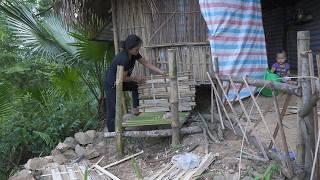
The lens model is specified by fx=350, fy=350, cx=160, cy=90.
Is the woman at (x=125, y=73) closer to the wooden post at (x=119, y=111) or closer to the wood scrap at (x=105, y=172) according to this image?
the wooden post at (x=119, y=111)

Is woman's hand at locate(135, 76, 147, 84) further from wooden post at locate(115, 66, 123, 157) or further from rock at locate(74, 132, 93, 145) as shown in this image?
rock at locate(74, 132, 93, 145)

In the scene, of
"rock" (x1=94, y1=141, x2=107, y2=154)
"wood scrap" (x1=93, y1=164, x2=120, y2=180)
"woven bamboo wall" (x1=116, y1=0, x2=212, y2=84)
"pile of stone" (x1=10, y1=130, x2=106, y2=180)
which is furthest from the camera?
"woven bamboo wall" (x1=116, y1=0, x2=212, y2=84)

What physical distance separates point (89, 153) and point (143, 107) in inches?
41.5

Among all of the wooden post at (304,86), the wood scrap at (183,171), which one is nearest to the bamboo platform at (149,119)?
the wood scrap at (183,171)

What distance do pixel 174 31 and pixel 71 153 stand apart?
258 cm

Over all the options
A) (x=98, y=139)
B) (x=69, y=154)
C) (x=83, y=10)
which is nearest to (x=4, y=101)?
(x=69, y=154)

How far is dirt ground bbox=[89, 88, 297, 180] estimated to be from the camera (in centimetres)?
353

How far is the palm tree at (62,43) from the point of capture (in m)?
6.50

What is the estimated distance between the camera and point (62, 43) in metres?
7.04

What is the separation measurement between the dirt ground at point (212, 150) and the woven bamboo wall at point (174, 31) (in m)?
1.07

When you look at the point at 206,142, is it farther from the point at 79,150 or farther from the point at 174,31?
the point at 174,31

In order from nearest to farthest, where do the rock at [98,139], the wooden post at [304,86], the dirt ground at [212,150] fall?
1. the wooden post at [304,86]
2. the dirt ground at [212,150]
3. the rock at [98,139]

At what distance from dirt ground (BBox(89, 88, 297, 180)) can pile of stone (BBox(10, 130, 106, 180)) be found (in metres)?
0.22

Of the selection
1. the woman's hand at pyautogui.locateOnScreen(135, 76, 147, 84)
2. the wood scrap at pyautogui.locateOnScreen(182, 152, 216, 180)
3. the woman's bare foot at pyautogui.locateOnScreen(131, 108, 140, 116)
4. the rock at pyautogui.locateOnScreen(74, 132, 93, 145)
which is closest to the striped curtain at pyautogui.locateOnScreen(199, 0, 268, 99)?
the woman's hand at pyautogui.locateOnScreen(135, 76, 147, 84)
